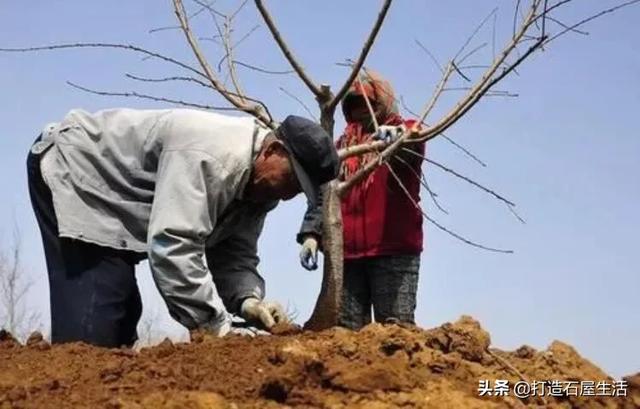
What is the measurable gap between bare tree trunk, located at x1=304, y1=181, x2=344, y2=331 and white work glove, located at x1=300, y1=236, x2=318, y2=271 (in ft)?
0.24

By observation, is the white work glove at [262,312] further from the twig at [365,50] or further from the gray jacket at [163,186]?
the twig at [365,50]

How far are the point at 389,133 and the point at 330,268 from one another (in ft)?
2.31

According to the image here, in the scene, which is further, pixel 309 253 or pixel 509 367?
pixel 309 253

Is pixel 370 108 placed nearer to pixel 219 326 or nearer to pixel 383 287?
pixel 383 287

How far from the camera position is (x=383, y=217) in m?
4.39

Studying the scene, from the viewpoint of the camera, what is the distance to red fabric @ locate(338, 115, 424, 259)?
14.4 feet

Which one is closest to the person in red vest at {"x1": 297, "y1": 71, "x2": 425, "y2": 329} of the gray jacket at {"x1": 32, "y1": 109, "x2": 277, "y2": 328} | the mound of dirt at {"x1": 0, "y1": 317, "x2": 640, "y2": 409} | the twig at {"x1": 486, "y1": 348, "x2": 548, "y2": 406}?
the gray jacket at {"x1": 32, "y1": 109, "x2": 277, "y2": 328}

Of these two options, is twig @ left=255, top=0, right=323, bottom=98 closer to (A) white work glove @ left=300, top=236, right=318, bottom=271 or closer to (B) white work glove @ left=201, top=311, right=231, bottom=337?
(A) white work glove @ left=300, top=236, right=318, bottom=271

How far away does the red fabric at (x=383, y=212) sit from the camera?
438cm

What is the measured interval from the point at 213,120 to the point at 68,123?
2.01ft

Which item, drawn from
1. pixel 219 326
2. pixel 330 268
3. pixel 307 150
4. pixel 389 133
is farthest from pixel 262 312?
pixel 389 133

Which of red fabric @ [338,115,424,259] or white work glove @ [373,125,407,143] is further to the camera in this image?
red fabric @ [338,115,424,259]

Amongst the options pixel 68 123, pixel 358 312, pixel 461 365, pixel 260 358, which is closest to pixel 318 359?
pixel 260 358

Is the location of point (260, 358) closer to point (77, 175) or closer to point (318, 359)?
point (318, 359)
